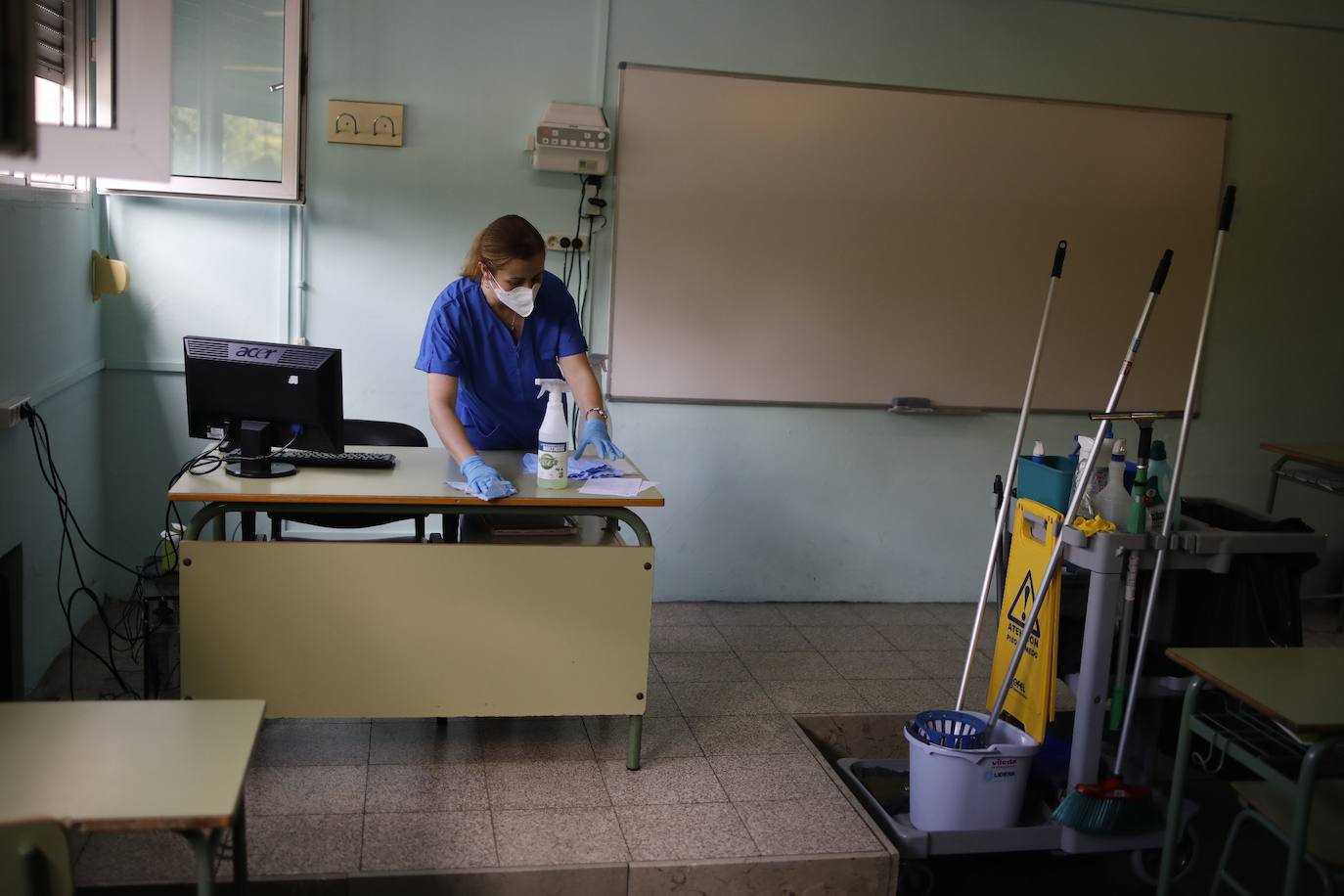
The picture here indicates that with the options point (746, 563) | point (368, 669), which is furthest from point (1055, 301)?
point (368, 669)

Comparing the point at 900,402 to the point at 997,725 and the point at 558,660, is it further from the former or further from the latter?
the point at 558,660

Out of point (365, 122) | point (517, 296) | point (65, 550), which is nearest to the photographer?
point (517, 296)

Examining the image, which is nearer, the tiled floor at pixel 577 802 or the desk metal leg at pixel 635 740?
the tiled floor at pixel 577 802

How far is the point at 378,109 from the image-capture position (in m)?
3.99

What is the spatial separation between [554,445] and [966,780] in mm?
1293

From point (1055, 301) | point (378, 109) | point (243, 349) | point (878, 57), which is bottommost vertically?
point (243, 349)

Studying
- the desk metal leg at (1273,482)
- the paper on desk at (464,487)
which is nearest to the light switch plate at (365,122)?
the paper on desk at (464,487)

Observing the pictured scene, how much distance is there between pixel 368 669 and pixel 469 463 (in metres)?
0.56

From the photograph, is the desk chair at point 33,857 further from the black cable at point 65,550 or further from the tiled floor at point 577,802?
the black cable at point 65,550

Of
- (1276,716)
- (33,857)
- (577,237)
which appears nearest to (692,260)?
(577,237)

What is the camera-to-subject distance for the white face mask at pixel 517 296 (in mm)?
3181

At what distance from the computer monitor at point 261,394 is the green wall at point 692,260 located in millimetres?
1325

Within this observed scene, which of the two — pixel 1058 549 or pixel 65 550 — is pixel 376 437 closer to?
pixel 65 550

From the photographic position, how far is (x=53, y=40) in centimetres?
321
